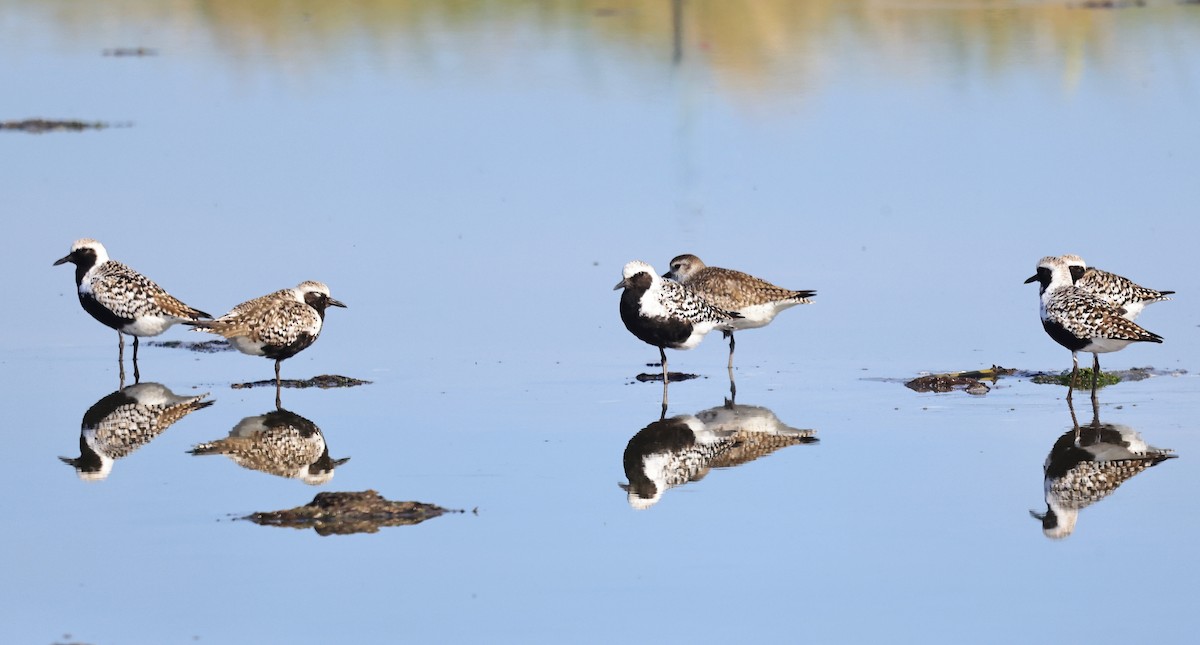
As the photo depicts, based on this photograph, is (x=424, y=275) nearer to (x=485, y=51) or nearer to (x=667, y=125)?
(x=667, y=125)

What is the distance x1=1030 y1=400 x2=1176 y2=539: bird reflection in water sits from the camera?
1309 centimetres

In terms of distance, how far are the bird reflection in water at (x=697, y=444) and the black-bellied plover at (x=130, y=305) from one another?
216 inches

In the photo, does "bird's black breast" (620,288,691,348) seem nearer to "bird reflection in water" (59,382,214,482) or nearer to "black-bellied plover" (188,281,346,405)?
"black-bellied plover" (188,281,346,405)

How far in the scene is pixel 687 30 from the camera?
148 feet

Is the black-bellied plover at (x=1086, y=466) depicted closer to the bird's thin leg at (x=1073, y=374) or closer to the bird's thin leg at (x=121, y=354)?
the bird's thin leg at (x=1073, y=374)

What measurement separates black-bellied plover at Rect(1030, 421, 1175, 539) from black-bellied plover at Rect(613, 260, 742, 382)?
420 centimetres

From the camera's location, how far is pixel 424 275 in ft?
72.1

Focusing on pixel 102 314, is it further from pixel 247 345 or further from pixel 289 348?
pixel 289 348

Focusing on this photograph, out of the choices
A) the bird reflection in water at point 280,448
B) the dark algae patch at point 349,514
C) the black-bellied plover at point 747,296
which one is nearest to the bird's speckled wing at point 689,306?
the black-bellied plover at point 747,296

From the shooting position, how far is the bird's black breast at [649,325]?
18125 millimetres

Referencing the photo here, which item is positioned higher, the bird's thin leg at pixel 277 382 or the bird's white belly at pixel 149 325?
the bird's white belly at pixel 149 325

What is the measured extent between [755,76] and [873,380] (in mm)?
21815

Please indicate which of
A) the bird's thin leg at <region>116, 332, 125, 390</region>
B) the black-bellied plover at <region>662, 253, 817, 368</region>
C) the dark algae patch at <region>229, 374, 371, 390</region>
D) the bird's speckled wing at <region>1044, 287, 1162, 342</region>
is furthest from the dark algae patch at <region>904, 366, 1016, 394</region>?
the bird's thin leg at <region>116, 332, 125, 390</region>

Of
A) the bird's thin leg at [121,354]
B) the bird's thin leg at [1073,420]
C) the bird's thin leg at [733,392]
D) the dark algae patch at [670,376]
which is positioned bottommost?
the bird's thin leg at [1073,420]
